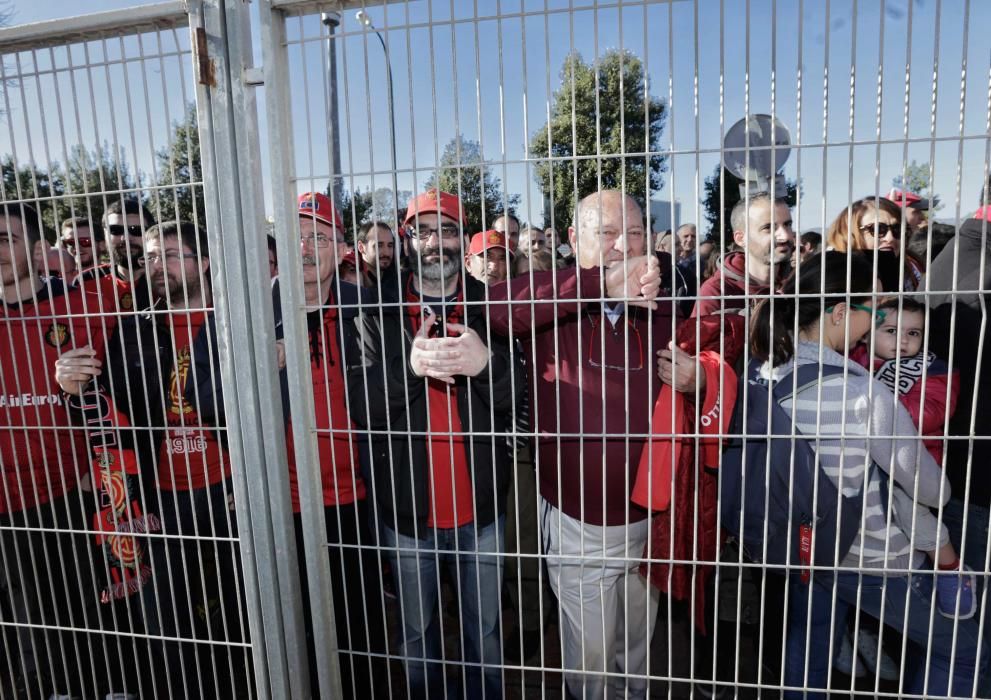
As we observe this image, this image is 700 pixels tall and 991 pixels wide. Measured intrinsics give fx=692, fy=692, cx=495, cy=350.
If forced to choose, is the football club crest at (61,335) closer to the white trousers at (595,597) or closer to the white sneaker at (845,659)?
the white trousers at (595,597)

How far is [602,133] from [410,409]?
1034 millimetres

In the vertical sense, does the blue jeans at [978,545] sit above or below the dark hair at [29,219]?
below

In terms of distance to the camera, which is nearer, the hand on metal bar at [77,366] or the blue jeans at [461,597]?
the hand on metal bar at [77,366]

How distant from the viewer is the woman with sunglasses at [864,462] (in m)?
1.69

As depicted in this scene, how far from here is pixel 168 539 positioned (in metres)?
2.02

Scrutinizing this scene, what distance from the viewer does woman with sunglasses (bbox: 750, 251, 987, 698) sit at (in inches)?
66.4

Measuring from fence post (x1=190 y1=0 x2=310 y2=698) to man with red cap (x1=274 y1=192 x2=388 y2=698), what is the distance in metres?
0.13

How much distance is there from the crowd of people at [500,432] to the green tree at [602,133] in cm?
12

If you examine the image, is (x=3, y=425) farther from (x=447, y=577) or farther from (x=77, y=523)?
(x=447, y=577)

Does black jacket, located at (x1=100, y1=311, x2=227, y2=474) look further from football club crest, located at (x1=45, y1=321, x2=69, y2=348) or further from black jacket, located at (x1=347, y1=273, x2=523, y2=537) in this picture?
black jacket, located at (x1=347, y1=273, x2=523, y2=537)

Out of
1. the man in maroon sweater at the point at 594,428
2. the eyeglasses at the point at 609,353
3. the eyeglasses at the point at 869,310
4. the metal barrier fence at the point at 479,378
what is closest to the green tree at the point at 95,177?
the metal barrier fence at the point at 479,378

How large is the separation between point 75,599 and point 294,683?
1.09 m

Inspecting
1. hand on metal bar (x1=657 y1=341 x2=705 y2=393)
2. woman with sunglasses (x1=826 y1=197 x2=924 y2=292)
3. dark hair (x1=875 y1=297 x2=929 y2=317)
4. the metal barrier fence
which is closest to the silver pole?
the metal barrier fence

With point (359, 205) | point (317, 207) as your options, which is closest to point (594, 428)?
point (359, 205)
